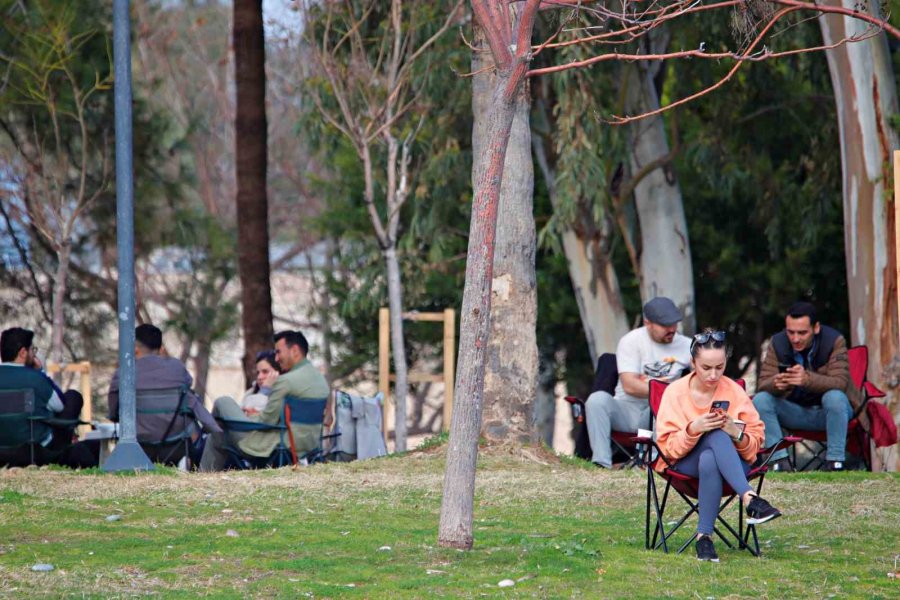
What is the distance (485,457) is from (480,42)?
320 cm

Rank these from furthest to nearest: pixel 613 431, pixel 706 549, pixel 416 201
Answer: pixel 416 201 → pixel 613 431 → pixel 706 549

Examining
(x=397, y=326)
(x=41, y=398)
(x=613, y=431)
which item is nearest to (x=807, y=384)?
(x=613, y=431)

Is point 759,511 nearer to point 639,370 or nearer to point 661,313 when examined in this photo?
point 661,313

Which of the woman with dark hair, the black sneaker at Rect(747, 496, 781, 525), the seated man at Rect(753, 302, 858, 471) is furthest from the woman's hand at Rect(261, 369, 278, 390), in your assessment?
the black sneaker at Rect(747, 496, 781, 525)

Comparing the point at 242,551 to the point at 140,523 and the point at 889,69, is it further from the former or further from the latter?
the point at 889,69

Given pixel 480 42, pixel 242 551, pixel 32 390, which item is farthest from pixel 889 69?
pixel 242 551

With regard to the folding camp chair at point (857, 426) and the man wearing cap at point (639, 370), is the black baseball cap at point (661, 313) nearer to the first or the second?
the man wearing cap at point (639, 370)

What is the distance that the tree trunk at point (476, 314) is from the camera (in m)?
6.11

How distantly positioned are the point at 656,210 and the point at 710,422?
11378 mm

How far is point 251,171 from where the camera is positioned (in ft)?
55.3

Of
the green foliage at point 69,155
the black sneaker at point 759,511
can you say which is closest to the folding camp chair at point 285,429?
the black sneaker at point 759,511

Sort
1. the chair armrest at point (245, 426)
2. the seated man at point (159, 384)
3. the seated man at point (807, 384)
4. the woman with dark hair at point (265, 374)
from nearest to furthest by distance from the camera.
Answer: the seated man at point (807, 384) → the seated man at point (159, 384) → the chair armrest at point (245, 426) → the woman with dark hair at point (265, 374)

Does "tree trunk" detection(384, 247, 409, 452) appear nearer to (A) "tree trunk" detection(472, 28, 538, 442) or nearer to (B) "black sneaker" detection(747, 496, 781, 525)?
(A) "tree trunk" detection(472, 28, 538, 442)

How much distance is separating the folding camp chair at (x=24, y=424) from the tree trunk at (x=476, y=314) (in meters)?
4.98
